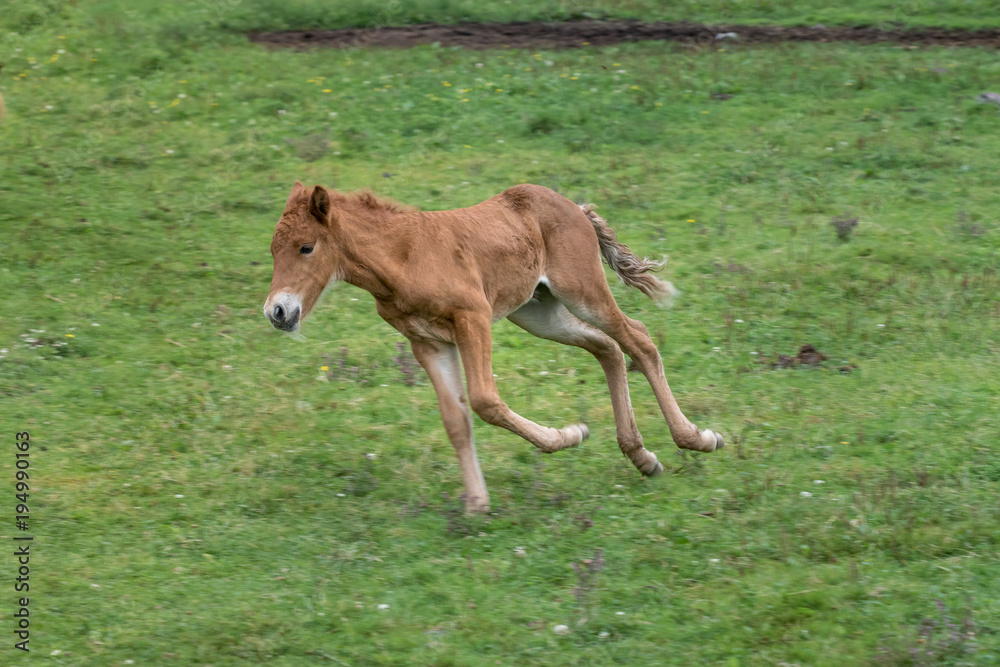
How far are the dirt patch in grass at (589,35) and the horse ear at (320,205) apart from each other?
10917mm

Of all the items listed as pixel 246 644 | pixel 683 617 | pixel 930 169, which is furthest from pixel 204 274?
pixel 930 169

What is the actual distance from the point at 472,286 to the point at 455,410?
0.75 metres

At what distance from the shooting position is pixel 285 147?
1330 cm

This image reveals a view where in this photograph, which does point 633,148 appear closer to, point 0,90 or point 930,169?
point 930,169

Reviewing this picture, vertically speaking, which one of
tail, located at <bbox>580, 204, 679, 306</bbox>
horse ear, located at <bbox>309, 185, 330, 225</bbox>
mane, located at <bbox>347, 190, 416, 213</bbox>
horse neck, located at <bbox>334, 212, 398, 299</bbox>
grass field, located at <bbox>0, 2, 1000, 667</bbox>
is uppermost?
horse ear, located at <bbox>309, 185, 330, 225</bbox>

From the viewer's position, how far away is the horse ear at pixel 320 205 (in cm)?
576

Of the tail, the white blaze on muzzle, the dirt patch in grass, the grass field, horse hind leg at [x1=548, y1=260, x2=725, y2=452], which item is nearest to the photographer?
the grass field

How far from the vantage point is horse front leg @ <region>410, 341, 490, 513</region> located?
6.14 metres

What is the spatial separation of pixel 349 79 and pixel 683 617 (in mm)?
11662

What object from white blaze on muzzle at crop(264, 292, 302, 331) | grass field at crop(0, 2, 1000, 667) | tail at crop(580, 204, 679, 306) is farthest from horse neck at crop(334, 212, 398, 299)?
tail at crop(580, 204, 679, 306)

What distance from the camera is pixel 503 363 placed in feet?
28.6

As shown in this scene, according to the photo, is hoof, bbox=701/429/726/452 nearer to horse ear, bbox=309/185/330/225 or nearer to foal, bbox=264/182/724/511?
foal, bbox=264/182/724/511

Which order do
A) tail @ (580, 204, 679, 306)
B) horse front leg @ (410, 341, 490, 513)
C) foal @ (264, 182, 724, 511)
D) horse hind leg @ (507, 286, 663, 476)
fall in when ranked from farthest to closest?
tail @ (580, 204, 679, 306) → horse hind leg @ (507, 286, 663, 476) → horse front leg @ (410, 341, 490, 513) → foal @ (264, 182, 724, 511)

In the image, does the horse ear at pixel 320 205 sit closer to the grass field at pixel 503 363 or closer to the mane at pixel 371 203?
the mane at pixel 371 203
